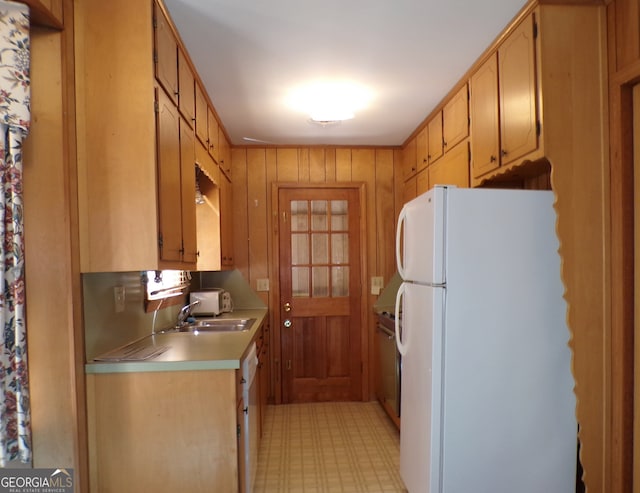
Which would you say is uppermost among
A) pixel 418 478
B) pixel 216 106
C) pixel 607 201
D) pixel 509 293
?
pixel 216 106

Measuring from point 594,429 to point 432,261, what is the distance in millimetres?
1026

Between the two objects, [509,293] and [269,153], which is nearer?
[509,293]

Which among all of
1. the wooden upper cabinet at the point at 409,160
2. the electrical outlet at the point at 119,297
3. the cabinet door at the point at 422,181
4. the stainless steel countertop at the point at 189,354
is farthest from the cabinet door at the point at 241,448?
the wooden upper cabinet at the point at 409,160

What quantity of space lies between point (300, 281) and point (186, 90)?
2.05 metres

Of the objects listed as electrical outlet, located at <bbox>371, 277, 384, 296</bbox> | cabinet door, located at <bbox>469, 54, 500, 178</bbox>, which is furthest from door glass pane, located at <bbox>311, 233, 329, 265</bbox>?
cabinet door, located at <bbox>469, 54, 500, 178</bbox>

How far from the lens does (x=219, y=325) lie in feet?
8.96

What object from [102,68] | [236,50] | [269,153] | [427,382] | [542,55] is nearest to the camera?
[102,68]

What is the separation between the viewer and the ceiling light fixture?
241 centimetres

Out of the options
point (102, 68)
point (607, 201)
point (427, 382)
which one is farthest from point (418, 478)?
point (102, 68)

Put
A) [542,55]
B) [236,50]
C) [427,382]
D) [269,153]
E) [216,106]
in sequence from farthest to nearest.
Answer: [269,153] → [216,106] → [236,50] → [427,382] → [542,55]

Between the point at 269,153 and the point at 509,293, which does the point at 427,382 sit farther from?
the point at 269,153

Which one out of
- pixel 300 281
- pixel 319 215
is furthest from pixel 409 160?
pixel 300 281

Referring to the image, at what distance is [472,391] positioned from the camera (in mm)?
1745

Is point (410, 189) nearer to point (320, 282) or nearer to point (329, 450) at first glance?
point (320, 282)
